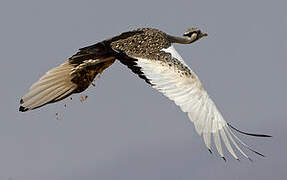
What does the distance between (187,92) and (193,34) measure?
590cm

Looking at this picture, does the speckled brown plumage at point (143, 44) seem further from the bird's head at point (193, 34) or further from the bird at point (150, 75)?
the bird's head at point (193, 34)

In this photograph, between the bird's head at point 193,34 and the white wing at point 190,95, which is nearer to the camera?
the white wing at point 190,95

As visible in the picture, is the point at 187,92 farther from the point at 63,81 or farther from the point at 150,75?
the point at 63,81

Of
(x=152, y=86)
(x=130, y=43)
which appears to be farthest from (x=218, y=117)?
(x=130, y=43)

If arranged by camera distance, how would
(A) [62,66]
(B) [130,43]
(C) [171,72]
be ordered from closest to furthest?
(C) [171,72]
(B) [130,43]
(A) [62,66]

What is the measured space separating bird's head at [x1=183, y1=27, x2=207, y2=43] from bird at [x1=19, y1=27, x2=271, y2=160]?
0.10 feet

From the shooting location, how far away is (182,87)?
1421 cm

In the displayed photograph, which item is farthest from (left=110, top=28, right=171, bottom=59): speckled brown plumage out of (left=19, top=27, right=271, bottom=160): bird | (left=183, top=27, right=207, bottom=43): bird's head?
(left=183, top=27, right=207, bottom=43): bird's head

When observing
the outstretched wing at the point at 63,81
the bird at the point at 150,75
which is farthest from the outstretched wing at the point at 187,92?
the outstretched wing at the point at 63,81

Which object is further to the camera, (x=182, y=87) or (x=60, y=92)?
(x=60, y=92)

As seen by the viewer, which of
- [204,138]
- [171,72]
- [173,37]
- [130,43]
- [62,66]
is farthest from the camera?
[173,37]

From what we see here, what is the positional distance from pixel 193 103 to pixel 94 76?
382cm

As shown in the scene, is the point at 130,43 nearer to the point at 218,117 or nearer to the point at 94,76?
the point at 94,76

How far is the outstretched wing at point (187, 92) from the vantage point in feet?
44.6
